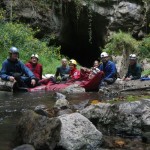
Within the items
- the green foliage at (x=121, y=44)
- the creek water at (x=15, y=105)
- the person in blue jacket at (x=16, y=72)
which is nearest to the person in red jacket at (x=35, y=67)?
the person in blue jacket at (x=16, y=72)

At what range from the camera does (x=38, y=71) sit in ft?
39.9

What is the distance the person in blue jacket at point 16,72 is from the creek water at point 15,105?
25.2 inches

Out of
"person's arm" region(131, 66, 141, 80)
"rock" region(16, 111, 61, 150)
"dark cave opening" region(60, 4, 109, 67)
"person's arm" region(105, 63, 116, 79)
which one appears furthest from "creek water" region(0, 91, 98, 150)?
"dark cave opening" region(60, 4, 109, 67)

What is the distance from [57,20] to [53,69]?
4.99m

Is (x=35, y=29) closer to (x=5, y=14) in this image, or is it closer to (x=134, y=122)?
(x=5, y=14)

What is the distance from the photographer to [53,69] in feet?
53.3

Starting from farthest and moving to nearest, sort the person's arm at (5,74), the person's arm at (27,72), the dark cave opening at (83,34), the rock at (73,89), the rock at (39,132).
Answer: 1. the dark cave opening at (83,34)
2. the person's arm at (27,72)
3. the person's arm at (5,74)
4. the rock at (73,89)
5. the rock at (39,132)

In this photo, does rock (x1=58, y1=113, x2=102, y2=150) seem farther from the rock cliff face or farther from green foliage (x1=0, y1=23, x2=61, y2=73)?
the rock cliff face

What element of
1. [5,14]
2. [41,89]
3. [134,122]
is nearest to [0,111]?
[134,122]

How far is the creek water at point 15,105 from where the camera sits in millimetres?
5284

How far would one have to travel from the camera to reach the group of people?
35.6 feet

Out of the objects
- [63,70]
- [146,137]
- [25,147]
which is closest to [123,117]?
[146,137]

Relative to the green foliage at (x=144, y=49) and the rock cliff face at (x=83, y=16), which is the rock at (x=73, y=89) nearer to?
the green foliage at (x=144, y=49)

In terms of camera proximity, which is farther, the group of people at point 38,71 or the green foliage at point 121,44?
the green foliage at point 121,44
